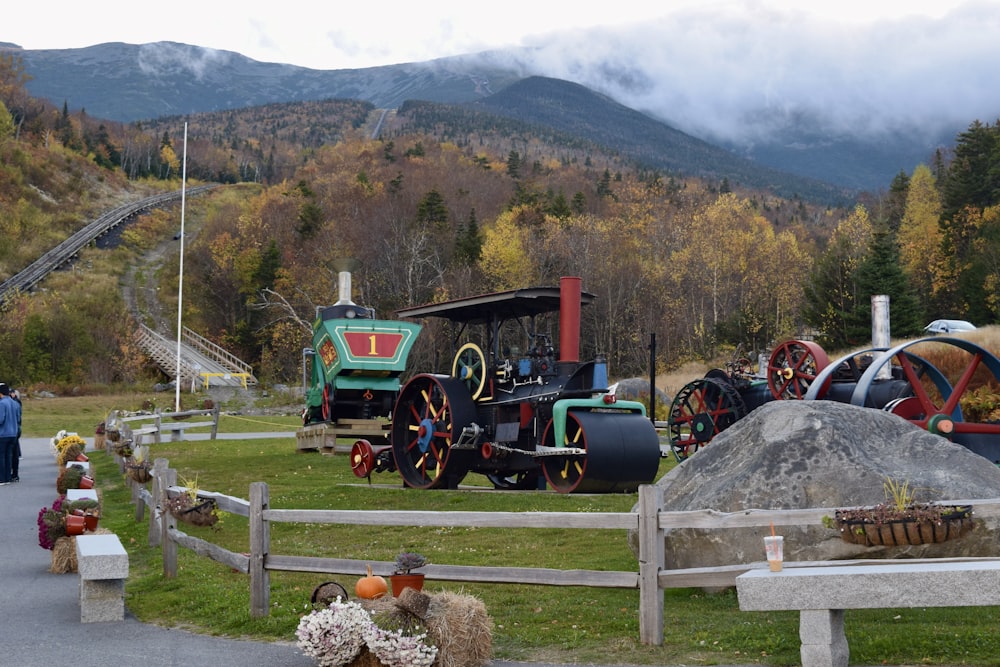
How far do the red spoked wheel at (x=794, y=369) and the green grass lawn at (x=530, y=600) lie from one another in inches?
298

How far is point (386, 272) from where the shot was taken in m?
55.0

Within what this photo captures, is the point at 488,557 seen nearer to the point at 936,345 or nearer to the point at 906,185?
the point at 936,345

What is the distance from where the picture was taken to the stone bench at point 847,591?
582 centimetres

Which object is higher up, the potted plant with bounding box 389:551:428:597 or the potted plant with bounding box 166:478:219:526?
the potted plant with bounding box 389:551:428:597

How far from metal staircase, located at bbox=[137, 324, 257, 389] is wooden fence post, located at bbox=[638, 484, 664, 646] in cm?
4445

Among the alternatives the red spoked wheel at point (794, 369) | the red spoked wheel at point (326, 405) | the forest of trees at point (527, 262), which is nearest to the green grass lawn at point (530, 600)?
the red spoked wheel at point (326, 405)

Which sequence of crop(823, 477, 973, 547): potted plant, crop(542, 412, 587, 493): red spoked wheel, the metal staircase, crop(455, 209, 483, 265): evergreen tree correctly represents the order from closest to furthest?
crop(823, 477, 973, 547): potted plant, crop(542, 412, 587, 493): red spoked wheel, the metal staircase, crop(455, 209, 483, 265): evergreen tree

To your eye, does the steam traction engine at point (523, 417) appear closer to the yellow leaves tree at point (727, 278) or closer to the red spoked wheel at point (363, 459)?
the red spoked wheel at point (363, 459)

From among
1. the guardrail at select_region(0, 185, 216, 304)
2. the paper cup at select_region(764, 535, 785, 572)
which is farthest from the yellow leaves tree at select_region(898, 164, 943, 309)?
the paper cup at select_region(764, 535, 785, 572)

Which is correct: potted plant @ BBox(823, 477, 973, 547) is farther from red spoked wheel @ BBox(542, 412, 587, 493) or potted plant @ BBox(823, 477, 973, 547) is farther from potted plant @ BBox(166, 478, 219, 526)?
red spoked wheel @ BBox(542, 412, 587, 493)

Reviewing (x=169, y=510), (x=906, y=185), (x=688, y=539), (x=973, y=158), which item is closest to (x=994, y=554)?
(x=688, y=539)

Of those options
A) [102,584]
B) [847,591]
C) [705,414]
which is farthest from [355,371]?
[847,591]

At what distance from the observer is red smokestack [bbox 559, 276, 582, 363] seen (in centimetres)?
1598

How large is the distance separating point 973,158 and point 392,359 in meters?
51.8
